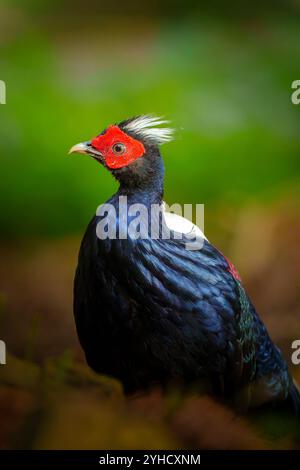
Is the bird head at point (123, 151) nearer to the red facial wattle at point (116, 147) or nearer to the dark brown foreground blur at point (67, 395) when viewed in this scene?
the red facial wattle at point (116, 147)

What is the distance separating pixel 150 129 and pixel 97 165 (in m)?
0.16

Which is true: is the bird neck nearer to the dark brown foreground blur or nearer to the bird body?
the bird body

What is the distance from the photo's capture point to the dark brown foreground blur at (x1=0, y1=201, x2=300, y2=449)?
140 centimetres

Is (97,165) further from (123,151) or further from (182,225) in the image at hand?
(182,225)

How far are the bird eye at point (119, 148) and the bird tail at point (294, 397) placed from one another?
0.72m

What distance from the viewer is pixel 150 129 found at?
1329 millimetres

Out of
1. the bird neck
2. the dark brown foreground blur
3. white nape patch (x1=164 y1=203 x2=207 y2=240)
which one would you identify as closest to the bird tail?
the dark brown foreground blur

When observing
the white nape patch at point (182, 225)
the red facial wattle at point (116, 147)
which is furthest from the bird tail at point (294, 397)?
the red facial wattle at point (116, 147)

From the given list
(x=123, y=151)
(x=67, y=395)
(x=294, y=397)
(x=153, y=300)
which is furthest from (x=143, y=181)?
(x=294, y=397)

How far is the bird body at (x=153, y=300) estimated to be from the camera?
1264 millimetres

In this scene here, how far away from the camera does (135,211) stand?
4.21 ft

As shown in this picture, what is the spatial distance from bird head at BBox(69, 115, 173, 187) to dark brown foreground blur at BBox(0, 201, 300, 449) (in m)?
0.24

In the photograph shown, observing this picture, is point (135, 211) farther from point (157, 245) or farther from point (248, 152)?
point (248, 152)
